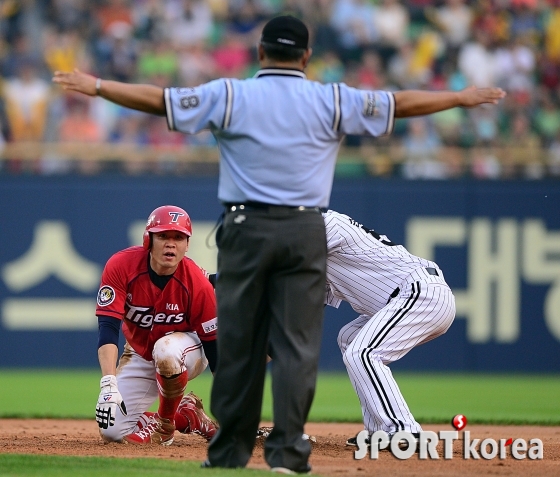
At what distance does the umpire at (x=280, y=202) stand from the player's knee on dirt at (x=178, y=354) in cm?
157

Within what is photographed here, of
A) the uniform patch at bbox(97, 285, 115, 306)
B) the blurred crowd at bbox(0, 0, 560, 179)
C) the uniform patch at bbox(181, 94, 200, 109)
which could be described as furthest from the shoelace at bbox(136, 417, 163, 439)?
the blurred crowd at bbox(0, 0, 560, 179)

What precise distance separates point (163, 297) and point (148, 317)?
0.21 metres

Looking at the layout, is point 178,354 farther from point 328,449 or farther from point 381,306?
point 381,306

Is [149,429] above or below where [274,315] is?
below

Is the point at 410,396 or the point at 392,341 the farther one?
the point at 410,396

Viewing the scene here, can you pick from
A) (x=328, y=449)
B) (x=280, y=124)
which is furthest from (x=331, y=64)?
(x=280, y=124)

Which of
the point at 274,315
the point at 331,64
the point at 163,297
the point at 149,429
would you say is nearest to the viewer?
the point at 274,315

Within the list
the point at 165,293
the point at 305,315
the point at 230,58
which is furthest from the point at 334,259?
the point at 230,58

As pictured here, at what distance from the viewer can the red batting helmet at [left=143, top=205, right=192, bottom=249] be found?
6.77 metres

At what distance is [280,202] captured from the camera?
5.02 metres

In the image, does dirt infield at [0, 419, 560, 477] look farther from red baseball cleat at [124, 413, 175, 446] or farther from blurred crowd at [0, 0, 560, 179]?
blurred crowd at [0, 0, 560, 179]

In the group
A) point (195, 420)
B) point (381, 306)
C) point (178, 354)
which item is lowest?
point (195, 420)

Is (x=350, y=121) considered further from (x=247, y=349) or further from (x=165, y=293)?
(x=165, y=293)

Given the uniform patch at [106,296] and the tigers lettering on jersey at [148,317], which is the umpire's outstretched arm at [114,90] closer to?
the uniform patch at [106,296]
